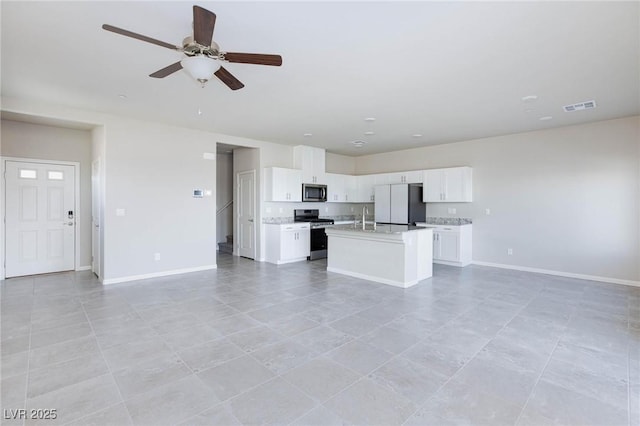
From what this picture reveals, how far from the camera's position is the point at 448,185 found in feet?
22.1

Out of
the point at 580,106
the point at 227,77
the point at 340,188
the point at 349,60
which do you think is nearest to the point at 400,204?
the point at 340,188

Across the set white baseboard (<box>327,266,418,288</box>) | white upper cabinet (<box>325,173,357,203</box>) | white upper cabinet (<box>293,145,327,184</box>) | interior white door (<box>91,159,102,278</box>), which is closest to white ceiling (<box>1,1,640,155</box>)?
interior white door (<box>91,159,102,278</box>)

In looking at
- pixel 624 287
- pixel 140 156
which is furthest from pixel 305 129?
pixel 624 287

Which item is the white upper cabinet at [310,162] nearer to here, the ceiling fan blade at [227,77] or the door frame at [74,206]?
the door frame at [74,206]

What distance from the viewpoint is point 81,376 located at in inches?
92.4

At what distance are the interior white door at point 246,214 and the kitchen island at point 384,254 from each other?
215 centimetres

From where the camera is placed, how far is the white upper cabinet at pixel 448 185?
21.5 ft

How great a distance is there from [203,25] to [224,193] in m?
6.87

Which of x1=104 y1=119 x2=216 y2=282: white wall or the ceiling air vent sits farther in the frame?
x1=104 y1=119 x2=216 y2=282: white wall

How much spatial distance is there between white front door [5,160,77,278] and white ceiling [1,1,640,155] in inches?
68.8

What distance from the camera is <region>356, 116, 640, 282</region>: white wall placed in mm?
4980

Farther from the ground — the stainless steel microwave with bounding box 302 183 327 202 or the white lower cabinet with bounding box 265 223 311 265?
the stainless steel microwave with bounding box 302 183 327 202

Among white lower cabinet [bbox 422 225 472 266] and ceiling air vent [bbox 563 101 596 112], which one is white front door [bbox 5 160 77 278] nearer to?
white lower cabinet [bbox 422 225 472 266]

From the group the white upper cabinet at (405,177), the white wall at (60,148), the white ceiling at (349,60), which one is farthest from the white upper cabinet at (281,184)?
the white wall at (60,148)
